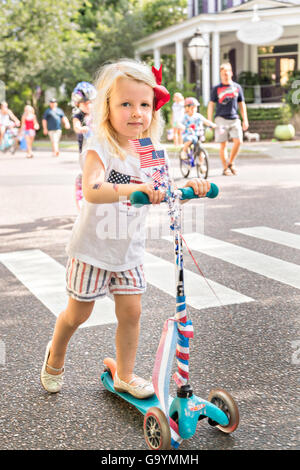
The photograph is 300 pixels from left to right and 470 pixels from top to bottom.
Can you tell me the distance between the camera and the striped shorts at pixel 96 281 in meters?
3.01

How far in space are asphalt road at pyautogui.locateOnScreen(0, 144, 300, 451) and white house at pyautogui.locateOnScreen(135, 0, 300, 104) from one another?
21.3 metres

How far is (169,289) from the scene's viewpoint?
17.4 ft

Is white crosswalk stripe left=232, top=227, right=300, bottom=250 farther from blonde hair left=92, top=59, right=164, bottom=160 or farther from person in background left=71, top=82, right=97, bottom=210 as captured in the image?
blonde hair left=92, top=59, right=164, bottom=160

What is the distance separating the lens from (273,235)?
734 cm

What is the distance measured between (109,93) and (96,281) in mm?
883

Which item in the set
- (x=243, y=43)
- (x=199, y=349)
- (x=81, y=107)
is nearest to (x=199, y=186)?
(x=199, y=349)

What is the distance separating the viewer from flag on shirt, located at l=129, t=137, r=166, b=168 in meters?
2.52

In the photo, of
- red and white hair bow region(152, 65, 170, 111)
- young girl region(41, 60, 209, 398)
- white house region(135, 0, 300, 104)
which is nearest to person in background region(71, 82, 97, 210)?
young girl region(41, 60, 209, 398)

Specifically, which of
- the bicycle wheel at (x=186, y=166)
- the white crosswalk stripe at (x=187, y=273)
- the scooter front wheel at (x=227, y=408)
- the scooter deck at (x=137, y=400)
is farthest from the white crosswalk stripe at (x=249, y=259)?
the bicycle wheel at (x=186, y=166)

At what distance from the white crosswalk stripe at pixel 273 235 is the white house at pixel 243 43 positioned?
2035 centimetres

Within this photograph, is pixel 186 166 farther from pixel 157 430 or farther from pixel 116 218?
pixel 157 430
